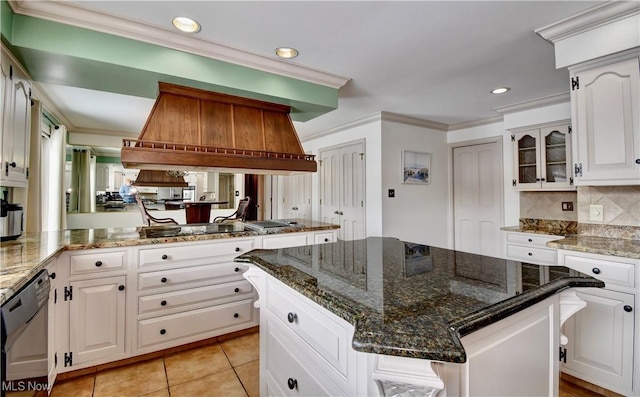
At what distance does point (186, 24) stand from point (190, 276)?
1.79 metres

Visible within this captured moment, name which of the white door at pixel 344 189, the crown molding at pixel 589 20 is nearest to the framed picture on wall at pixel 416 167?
the white door at pixel 344 189

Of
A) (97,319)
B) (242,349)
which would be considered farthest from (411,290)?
(97,319)

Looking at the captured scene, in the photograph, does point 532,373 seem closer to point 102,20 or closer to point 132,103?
point 102,20

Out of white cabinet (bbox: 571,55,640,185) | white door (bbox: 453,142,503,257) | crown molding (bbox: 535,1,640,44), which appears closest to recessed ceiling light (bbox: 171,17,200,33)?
crown molding (bbox: 535,1,640,44)

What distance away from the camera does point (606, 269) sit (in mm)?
1764

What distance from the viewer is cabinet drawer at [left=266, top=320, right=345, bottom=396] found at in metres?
0.96

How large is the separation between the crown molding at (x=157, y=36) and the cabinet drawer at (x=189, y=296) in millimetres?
1804

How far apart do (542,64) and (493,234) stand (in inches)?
88.6

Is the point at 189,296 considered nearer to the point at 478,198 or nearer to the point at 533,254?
the point at 533,254

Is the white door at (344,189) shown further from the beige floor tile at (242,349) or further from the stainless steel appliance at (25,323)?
the stainless steel appliance at (25,323)

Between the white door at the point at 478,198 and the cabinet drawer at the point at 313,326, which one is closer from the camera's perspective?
the cabinet drawer at the point at 313,326

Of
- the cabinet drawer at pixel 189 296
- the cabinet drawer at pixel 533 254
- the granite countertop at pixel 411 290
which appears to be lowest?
the cabinet drawer at pixel 189 296

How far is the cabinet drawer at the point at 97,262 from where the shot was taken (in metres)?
1.91

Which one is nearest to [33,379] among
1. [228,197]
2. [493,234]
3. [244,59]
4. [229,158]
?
[229,158]
